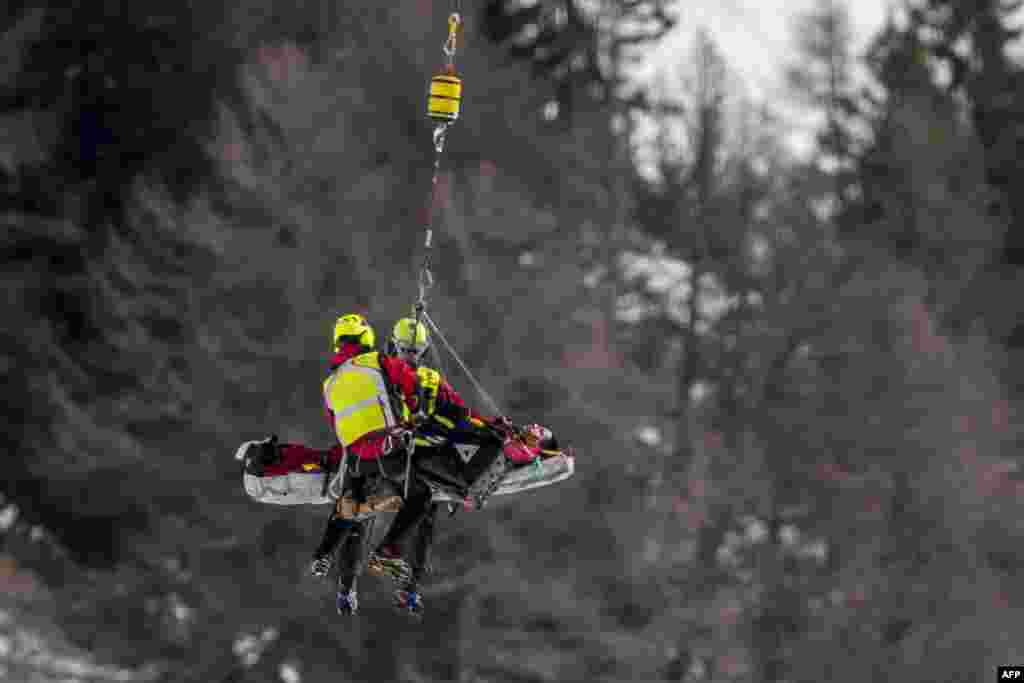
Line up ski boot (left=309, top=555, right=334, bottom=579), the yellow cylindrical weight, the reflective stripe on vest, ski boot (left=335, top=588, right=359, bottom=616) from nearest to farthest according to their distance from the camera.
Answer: the yellow cylindrical weight → the reflective stripe on vest → ski boot (left=335, top=588, right=359, bottom=616) → ski boot (left=309, top=555, right=334, bottom=579)

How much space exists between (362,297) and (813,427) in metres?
13.8

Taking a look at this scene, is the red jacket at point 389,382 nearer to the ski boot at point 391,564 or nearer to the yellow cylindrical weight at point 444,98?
the ski boot at point 391,564

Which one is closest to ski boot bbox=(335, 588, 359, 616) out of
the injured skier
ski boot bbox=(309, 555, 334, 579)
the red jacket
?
the injured skier

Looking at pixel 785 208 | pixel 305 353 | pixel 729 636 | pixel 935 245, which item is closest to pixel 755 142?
pixel 785 208

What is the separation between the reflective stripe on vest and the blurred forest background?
1454cm

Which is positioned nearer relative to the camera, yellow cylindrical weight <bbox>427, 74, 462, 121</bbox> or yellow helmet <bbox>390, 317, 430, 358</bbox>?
yellow cylindrical weight <bbox>427, 74, 462, 121</bbox>

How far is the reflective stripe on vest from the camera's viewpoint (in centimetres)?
1271

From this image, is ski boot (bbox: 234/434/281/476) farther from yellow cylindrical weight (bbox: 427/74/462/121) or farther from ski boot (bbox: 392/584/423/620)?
yellow cylindrical weight (bbox: 427/74/462/121)

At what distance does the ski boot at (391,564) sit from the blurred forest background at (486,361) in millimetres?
14208

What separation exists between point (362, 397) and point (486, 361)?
15.1 metres

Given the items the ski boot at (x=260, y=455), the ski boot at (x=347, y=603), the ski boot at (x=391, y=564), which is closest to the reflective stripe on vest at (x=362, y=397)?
the ski boot at (x=260, y=455)

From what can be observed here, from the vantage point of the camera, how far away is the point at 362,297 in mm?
28484

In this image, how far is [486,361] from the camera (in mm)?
27797

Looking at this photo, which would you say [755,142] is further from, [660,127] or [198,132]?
[198,132]
